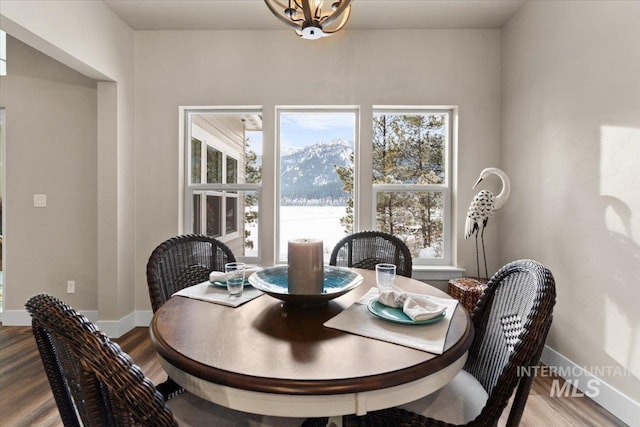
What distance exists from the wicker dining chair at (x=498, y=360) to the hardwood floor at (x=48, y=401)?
34.4 inches

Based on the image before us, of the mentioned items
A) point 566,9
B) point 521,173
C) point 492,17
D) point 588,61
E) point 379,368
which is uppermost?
point 492,17

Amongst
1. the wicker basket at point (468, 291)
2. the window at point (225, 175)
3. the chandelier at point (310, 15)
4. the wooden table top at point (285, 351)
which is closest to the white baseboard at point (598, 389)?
the wicker basket at point (468, 291)

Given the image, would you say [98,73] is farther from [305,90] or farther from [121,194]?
[305,90]

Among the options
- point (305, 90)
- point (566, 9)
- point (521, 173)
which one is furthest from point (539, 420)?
point (305, 90)

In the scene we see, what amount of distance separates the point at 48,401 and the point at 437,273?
2.96m

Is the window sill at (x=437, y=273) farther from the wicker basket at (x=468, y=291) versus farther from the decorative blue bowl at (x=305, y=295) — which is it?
the decorative blue bowl at (x=305, y=295)

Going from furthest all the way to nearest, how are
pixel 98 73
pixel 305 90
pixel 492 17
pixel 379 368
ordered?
pixel 305 90 < pixel 492 17 < pixel 98 73 < pixel 379 368

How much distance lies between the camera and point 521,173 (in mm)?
2676

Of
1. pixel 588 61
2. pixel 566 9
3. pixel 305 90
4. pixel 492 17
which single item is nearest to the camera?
pixel 588 61

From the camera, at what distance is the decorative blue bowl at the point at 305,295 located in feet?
3.81

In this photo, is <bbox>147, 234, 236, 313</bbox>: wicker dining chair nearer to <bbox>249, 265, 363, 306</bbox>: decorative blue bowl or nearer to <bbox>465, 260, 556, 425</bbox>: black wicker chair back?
<bbox>249, 265, 363, 306</bbox>: decorative blue bowl

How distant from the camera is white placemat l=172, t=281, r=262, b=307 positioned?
129cm

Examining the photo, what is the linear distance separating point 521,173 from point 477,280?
0.96m

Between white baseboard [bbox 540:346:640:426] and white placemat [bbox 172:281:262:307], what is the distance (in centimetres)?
205
